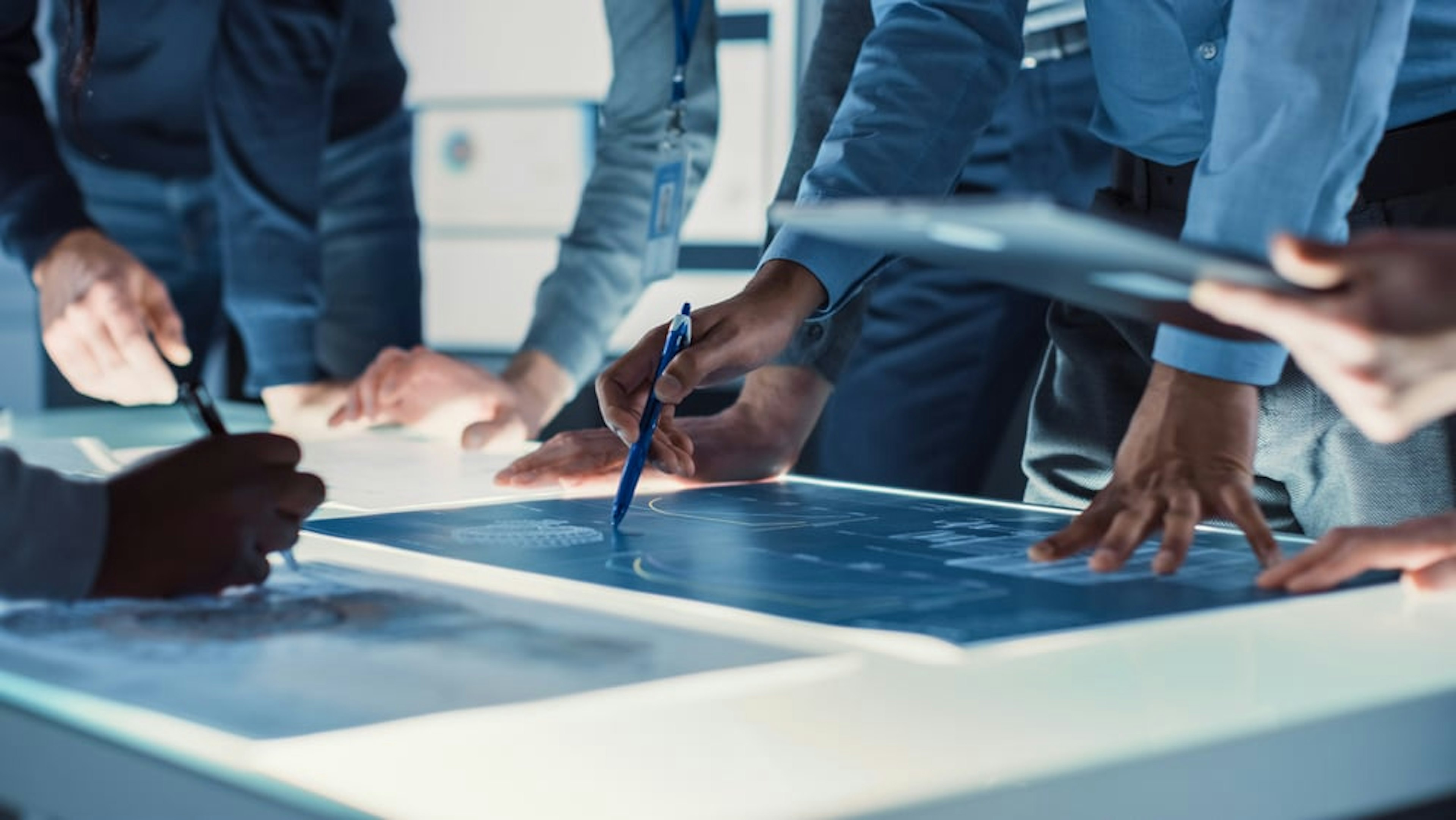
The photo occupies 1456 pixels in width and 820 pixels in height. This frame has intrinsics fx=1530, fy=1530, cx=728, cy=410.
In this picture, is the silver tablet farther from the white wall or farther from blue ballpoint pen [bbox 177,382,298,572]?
the white wall

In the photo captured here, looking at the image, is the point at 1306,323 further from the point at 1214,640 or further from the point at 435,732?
the point at 435,732

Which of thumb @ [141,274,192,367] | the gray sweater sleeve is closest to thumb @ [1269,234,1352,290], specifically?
the gray sweater sleeve

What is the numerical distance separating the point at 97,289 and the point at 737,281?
5.65 ft

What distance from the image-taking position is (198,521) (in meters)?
0.78

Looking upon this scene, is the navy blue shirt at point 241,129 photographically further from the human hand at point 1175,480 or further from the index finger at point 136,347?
the human hand at point 1175,480

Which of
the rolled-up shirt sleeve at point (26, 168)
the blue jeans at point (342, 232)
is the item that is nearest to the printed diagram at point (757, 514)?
the rolled-up shirt sleeve at point (26, 168)

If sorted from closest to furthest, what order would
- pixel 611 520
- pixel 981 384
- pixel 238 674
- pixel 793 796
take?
Result: pixel 793 796
pixel 238 674
pixel 611 520
pixel 981 384

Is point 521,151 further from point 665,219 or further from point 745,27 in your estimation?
point 665,219

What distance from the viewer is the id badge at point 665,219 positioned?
67.3 inches

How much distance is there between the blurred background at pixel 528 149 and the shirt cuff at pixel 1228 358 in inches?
83.6

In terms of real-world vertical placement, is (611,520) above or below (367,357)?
above

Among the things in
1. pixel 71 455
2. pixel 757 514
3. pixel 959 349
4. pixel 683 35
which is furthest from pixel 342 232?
pixel 757 514

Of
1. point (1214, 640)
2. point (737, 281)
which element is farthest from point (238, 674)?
point (737, 281)

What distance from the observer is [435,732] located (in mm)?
556
